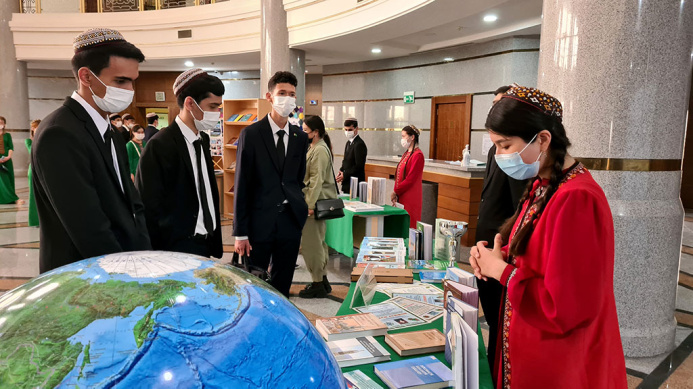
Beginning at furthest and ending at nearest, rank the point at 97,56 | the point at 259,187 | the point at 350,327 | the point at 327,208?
the point at 327,208 → the point at 259,187 → the point at 97,56 → the point at 350,327

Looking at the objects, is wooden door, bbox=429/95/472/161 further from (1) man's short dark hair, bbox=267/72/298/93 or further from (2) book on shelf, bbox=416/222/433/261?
(2) book on shelf, bbox=416/222/433/261

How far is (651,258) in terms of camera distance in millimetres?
3045

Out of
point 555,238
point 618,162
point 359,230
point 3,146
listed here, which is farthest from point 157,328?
point 3,146

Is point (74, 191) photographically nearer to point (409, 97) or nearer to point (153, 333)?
point (153, 333)

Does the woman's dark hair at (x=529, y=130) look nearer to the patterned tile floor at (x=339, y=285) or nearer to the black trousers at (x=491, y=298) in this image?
the black trousers at (x=491, y=298)

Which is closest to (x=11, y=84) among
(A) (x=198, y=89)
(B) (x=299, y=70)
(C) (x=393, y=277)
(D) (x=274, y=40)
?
(D) (x=274, y=40)

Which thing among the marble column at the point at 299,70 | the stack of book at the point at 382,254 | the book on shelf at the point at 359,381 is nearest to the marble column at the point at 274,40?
the marble column at the point at 299,70

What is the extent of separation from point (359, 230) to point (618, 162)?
283 cm

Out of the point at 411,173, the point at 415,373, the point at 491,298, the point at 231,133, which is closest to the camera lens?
the point at 415,373

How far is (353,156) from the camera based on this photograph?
6.56 m

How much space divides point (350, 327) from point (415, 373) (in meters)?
0.35

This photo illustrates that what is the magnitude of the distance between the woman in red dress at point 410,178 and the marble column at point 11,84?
42.5ft

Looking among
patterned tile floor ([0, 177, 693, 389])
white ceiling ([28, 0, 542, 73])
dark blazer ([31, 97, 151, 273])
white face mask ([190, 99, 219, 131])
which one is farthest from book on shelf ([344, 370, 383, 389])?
white ceiling ([28, 0, 542, 73])

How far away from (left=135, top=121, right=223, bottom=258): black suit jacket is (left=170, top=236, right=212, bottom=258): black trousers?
0.07 feet
